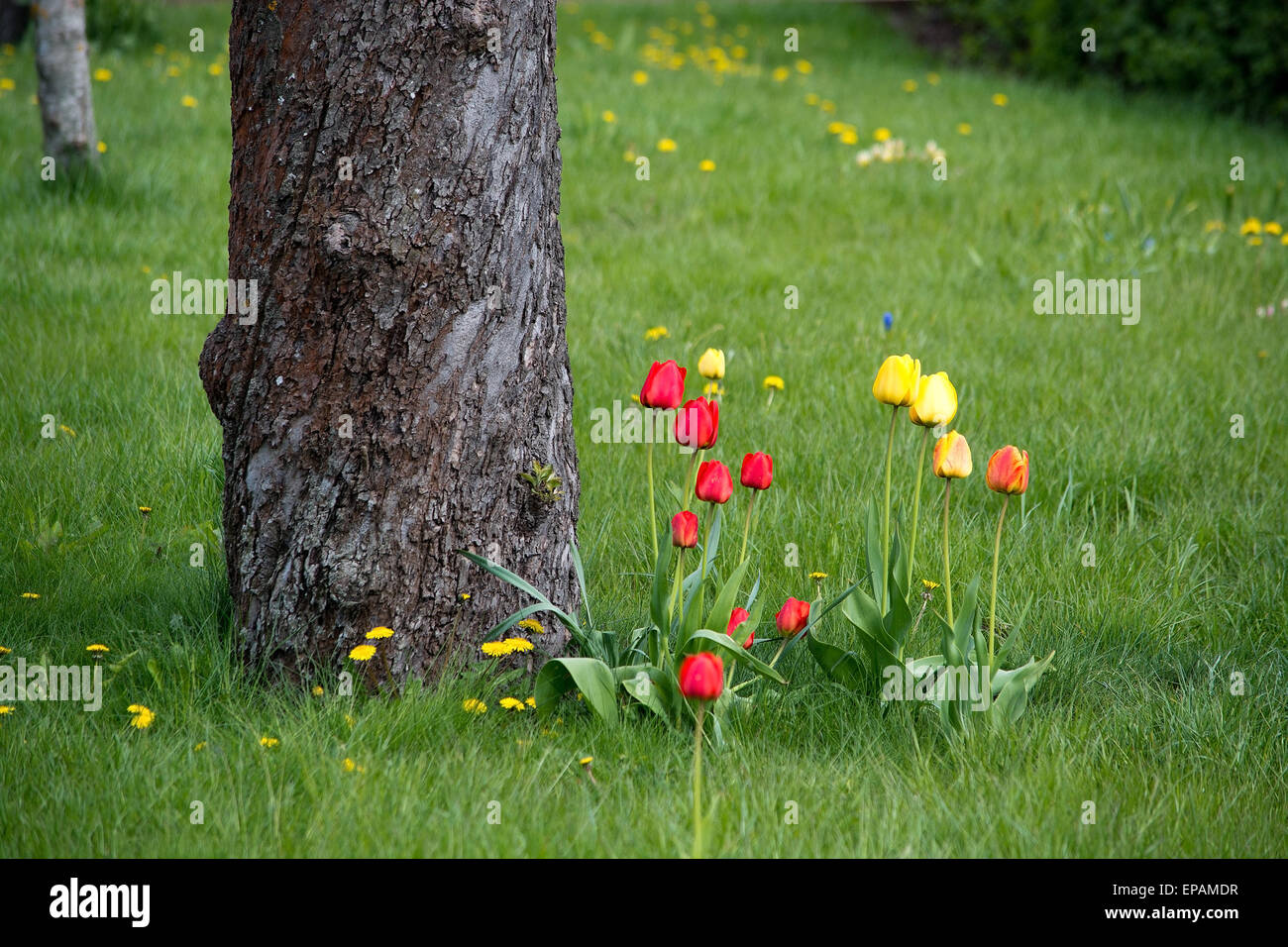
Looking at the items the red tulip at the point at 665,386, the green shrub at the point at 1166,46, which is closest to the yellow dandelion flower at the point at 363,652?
the red tulip at the point at 665,386

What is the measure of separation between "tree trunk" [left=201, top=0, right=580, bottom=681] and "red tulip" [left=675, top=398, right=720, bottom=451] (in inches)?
14.1

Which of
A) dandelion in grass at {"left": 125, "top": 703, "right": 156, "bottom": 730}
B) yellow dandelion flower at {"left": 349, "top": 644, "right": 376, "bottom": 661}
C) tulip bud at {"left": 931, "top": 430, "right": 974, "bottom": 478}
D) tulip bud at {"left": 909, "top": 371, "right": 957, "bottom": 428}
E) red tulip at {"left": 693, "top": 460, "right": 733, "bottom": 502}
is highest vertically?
tulip bud at {"left": 909, "top": 371, "right": 957, "bottom": 428}

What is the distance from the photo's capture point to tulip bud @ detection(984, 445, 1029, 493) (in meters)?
2.28

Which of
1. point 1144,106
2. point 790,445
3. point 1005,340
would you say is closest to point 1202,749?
point 790,445

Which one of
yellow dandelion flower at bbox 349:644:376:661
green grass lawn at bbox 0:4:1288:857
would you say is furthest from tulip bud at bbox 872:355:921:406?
yellow dandelion flower at bbox 349:644:376:661

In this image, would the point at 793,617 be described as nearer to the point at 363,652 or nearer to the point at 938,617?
the point at 938,617

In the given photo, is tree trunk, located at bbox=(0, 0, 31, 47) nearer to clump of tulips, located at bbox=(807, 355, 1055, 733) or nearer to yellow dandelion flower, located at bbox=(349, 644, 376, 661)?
yellow dandelion flower, located at bbox=(349, 644, 376, 661)

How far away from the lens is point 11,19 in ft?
34.6

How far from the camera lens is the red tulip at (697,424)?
2.29 m

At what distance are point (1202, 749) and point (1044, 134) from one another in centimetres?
681

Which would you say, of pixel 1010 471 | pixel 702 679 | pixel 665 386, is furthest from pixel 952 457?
pixel 702 679

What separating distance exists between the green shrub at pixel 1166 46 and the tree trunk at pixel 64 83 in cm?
864

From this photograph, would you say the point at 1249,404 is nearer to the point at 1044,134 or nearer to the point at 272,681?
the point at 272,681

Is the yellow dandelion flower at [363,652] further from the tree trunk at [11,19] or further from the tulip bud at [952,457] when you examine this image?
the tree trunk at [11,19]
